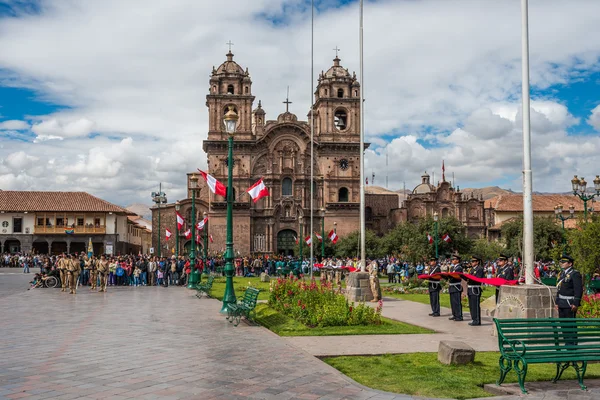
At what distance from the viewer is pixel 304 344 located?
37.2ft

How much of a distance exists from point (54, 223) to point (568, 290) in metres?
62.3

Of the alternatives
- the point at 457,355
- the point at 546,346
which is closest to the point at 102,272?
the point at 457,355

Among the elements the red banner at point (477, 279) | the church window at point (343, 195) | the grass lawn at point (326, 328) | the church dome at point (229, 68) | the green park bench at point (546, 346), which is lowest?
the grass lawn at point (326, 328)

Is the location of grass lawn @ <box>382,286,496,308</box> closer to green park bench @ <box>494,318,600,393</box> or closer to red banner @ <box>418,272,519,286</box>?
red banner @ <box>418,272,519,286</box>

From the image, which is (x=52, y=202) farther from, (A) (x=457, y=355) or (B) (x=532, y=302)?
(A) (x=457, y=355)

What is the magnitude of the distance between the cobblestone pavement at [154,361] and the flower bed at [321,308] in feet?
4.60

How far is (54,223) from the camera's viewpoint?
2562 inches

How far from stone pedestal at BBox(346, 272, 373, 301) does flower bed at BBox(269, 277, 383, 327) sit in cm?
267

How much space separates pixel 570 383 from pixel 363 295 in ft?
39.2

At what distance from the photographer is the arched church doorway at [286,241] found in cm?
6241

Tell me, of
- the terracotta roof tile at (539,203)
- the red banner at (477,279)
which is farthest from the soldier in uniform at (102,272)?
the terracotta roof tile at (539,203)

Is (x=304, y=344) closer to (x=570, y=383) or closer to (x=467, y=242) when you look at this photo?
(x=570, y=383)

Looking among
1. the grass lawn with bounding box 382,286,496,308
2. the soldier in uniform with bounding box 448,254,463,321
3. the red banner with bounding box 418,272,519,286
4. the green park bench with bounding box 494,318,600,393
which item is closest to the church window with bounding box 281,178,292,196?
the grass lawn with bounding box 382,286,496,308

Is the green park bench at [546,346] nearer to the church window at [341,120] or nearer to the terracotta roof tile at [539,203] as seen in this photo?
the church window at [341,120]
